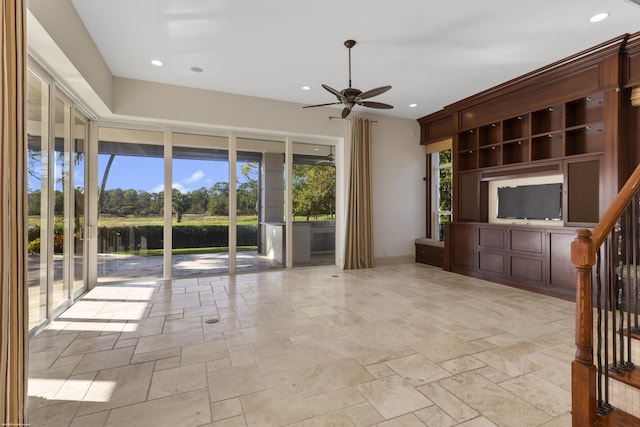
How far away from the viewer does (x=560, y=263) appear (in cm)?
441

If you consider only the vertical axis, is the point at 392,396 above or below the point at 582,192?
below

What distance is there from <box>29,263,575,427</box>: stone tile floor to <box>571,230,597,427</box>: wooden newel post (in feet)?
0.57

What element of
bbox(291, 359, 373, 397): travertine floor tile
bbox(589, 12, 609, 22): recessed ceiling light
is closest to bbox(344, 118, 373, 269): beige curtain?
bbox(589, 12, 609, 22): recessed ceiling light

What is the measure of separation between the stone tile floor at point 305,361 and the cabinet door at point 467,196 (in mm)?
1950

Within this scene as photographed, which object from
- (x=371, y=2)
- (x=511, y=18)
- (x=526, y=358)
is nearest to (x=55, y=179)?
(x=371, y=2)

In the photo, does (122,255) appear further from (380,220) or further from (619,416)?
(619,416)

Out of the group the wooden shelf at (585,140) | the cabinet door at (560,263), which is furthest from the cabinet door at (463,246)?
the wooden shelf at (585,140)

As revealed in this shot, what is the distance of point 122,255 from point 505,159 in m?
6.91

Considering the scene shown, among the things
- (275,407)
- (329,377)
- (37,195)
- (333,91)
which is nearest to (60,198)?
(37,195)

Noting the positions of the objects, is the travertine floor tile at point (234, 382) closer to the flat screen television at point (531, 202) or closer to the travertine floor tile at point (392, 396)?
the travertine floor tile at point (392, 396)

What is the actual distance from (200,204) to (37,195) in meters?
2.60

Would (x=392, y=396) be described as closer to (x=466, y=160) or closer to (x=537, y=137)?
(x=537, y=137)

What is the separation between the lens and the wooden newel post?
1.70 metres

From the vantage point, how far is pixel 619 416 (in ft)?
5.65
